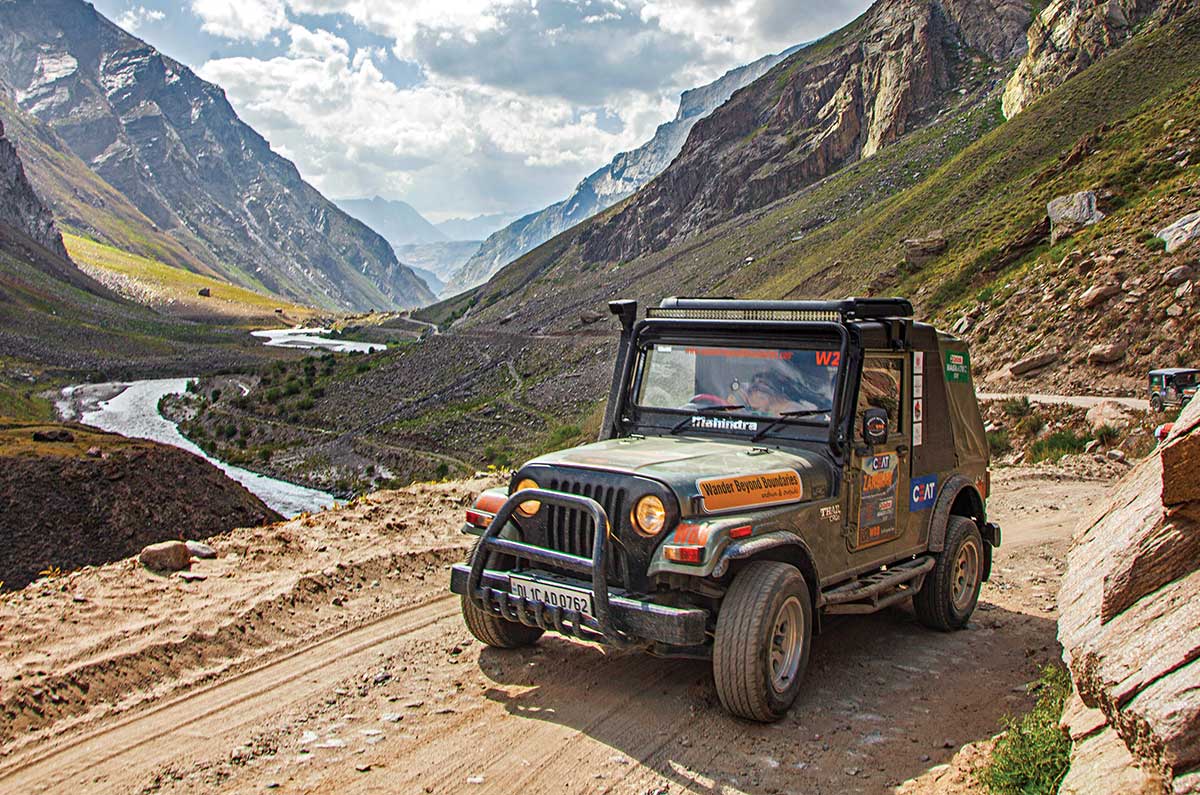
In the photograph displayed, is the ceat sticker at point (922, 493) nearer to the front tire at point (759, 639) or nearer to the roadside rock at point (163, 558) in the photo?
the front tire at point (759, 639)

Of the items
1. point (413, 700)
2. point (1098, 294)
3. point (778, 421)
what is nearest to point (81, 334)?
point (1098, 294)

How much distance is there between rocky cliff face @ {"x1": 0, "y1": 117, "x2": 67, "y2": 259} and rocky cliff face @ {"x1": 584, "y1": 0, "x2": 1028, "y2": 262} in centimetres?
10143

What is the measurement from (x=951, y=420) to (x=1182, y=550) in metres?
4.15

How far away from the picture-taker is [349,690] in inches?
268

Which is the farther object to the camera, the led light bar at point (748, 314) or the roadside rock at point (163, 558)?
the roadside rock at point (163, 558)

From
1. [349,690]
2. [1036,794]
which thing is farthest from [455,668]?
[1036,794]

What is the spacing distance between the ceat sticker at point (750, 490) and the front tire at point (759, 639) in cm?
45

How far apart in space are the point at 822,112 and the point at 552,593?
110713mm

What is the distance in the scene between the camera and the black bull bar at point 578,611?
5797 millimetres

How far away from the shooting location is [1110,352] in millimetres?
25391

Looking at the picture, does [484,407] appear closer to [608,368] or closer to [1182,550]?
[608,368]

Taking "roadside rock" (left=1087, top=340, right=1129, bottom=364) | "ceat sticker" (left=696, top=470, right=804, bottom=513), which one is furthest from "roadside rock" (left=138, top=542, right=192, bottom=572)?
"roadside rock" (left=1087, top=340, right=1129, bottom=364)

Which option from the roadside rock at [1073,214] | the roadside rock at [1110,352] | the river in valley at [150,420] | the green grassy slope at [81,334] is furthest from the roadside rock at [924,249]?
the green grassy slope at [81,334]

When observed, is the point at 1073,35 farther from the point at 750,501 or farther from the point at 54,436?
the point at 750,501
